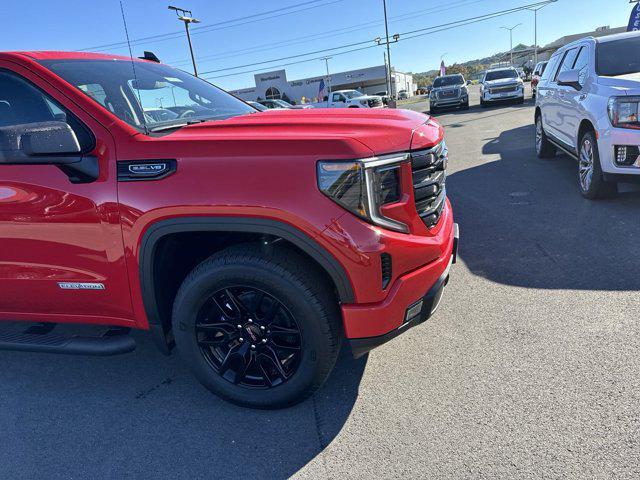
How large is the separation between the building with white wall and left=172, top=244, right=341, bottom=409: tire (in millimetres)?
55259

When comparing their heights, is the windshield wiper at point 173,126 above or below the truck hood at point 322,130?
above

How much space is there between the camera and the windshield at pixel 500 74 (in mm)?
21356

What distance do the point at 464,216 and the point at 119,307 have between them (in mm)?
4280

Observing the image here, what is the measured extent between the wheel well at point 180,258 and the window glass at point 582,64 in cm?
523

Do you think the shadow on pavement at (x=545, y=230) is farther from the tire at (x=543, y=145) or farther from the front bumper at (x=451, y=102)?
the front bumper at (x=451, y=102)

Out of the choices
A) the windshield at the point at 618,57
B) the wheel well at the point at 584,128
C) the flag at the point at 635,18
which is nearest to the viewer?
the wheel well at the point at 584,128

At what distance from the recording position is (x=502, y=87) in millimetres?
20375

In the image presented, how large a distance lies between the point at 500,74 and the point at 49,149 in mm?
22947

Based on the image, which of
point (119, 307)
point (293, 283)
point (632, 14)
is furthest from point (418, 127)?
point (632, 14)

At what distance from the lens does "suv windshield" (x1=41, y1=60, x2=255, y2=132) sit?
8.54 ft

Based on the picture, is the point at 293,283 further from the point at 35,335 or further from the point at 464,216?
the point at 464,216

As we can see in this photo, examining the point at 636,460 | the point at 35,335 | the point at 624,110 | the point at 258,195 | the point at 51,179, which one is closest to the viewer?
the point at 636,460

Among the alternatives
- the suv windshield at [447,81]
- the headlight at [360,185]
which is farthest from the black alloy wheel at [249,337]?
the suv windshield at [447,81]

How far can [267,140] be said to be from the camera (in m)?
2.18
